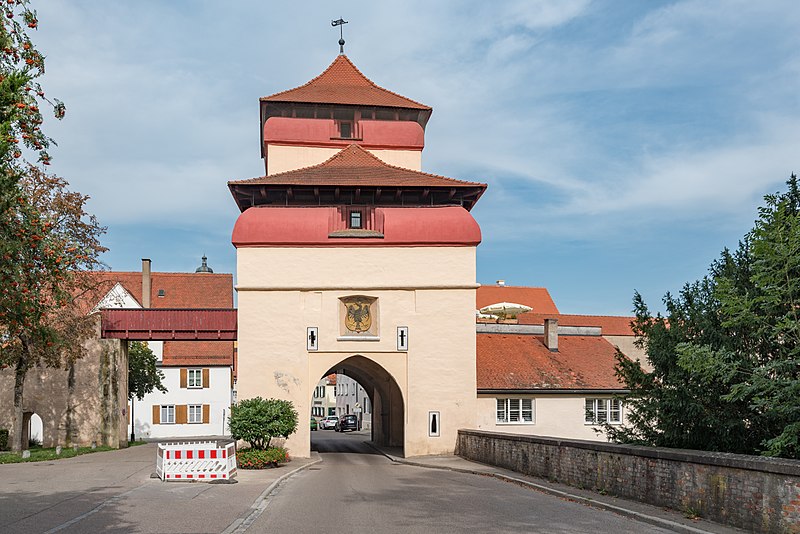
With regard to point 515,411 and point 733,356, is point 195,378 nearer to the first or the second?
point 515,411

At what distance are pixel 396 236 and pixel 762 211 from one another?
19240mm

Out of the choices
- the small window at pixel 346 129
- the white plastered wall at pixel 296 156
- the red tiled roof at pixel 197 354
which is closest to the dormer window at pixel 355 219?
the white plastered wall at pixel 296 156

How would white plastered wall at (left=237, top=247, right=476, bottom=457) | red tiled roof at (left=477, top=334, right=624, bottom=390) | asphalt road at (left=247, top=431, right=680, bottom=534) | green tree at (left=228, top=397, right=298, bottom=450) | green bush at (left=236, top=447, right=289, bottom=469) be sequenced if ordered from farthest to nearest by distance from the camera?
1. red tiled roof at (left=477, top=334, right=624, bottom=390)
2. white plastered wall at (left=237, top=247, right=476, bottom=457)
3. green tree at (left=228, top=397, right=298, bottom=450)
4. green bush at (left=236, top=447, right=289, bottom=469)
5. asphalt road at (left=247, top=431, right=680, bottom=534)

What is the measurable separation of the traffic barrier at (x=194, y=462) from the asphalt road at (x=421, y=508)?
1518 millimetres

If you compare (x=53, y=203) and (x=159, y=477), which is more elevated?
(x=53, y=203)

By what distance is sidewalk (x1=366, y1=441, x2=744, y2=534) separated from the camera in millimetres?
11984

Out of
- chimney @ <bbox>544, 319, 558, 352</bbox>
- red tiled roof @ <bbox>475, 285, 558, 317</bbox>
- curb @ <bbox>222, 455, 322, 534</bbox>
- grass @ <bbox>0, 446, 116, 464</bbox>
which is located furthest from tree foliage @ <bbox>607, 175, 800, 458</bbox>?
red tiled roof @ <bbox>475, 285, 558, 317</bbox>

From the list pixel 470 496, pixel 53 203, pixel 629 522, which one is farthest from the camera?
pixel 53 203

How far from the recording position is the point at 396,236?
32781mm

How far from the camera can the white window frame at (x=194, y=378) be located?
55.6 m

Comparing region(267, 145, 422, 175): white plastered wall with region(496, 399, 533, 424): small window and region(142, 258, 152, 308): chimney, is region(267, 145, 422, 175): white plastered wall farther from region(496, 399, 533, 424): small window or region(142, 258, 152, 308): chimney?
region(142, 258, 152, 308): chimney

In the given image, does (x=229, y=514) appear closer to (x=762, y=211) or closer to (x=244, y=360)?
(x=762, y=211)

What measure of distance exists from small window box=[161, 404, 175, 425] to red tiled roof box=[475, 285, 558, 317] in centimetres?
2447

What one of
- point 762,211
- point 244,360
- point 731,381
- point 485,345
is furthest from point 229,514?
point 485,345
